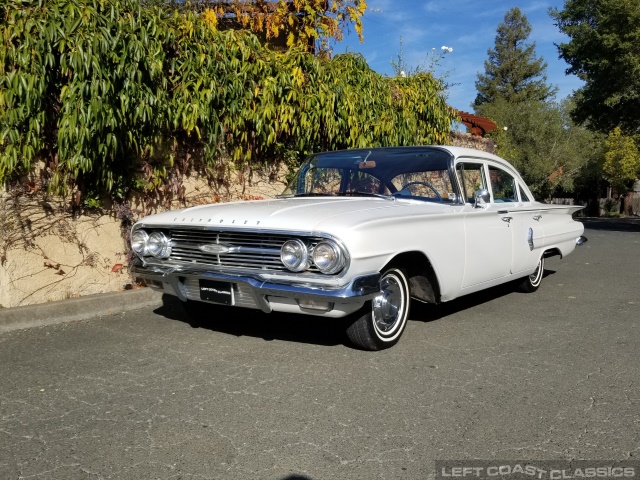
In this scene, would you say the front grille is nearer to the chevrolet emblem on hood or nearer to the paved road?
the chevrolet emblem on hood

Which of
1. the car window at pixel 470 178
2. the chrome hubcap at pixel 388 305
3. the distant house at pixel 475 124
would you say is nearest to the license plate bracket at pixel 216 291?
the chrome hubcap at pixel 388 305

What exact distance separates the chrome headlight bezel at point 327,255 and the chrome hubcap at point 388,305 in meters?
0.60

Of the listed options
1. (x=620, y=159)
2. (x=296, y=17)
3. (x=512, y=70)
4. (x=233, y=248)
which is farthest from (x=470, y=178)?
(x=512, y=70)

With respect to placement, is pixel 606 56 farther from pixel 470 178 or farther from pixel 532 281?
pixel 470 178

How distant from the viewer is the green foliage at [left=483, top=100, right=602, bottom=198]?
43312 millimetres

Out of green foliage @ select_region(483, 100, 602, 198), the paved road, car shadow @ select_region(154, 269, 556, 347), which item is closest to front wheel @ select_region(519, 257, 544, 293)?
car shadow @ select_region(154, 269, 556, 347)

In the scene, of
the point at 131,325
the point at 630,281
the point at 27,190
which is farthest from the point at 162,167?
the point at 630,281

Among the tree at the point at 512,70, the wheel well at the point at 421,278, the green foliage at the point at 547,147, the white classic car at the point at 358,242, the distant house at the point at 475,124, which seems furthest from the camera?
Answer: the tree at the point at 512,70

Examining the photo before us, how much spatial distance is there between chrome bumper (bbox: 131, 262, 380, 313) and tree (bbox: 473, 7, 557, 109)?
198 ft

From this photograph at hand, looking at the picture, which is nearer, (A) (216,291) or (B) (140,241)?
(A) (216,291)

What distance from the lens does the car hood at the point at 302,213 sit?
4.19 m

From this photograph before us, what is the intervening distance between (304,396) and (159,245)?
75.3 inches

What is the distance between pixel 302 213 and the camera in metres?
4.41

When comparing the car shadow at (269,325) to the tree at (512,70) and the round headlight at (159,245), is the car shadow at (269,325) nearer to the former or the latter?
the round headlight at (159,245)
